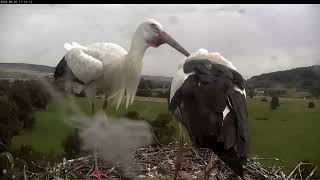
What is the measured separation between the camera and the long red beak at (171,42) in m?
3.44

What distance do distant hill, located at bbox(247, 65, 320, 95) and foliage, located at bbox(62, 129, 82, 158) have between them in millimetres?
1221

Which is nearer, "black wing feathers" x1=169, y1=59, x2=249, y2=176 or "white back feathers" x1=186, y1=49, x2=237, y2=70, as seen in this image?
"black wing feathers" x1=169, y1=59, x2=249, y2=176

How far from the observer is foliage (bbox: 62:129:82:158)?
3543 millimetres

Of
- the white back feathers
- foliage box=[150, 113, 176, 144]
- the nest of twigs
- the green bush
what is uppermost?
the white back feathers

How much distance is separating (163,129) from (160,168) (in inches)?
11.8

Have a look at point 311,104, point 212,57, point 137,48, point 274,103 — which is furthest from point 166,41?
point 311,104

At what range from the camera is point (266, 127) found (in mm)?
3570

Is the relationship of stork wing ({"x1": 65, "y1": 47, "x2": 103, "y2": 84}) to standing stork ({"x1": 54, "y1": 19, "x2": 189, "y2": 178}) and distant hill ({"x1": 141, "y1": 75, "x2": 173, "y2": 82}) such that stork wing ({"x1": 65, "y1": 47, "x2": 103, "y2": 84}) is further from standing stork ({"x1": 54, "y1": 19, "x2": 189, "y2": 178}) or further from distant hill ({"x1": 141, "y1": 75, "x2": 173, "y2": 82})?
distant hill ({"x1": 141, "y1": 75, "x2": 173, "y2": 82})

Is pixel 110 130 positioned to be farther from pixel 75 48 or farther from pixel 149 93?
pixel 75 48

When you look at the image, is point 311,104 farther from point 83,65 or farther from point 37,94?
point 37,94

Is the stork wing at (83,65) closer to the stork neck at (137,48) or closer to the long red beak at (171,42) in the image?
the stork neck at (137,48)

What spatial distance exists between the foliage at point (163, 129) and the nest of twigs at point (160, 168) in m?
0.10

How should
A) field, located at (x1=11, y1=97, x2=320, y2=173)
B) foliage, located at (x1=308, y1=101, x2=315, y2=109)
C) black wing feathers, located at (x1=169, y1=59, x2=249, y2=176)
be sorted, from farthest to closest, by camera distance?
foliage, located at (x1=308, y1=101, x2=315, y2=109) → field, located at (x1=11, y1=97, x2=320, y2=173) → black wing feathers, located at (x1=169, y1=59, x2=249, y2=176)

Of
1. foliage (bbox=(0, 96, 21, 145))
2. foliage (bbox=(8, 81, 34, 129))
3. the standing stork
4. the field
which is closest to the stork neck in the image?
the standing stork
